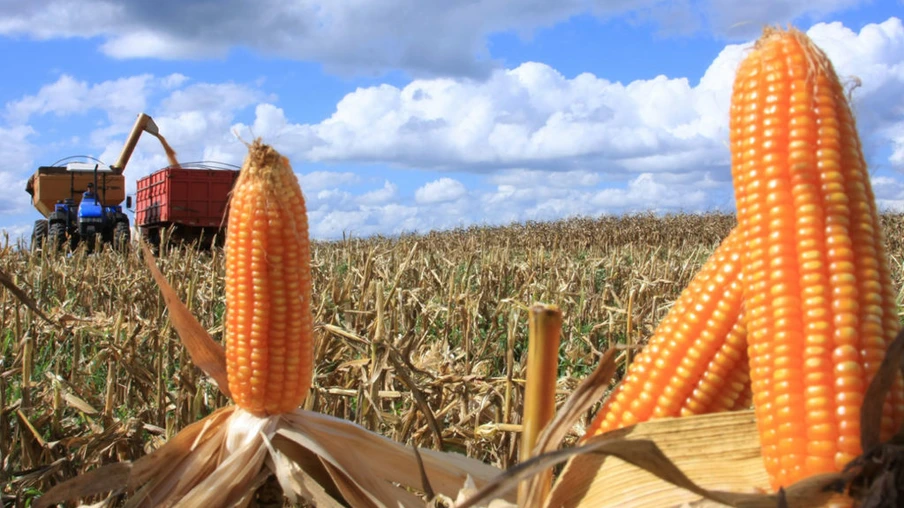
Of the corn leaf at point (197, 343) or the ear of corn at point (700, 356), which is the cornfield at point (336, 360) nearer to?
the ear of corn at point (700, 356)

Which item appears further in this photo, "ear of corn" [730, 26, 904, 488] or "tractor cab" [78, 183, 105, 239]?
"tractor cab" [78, 183, 105, 239]

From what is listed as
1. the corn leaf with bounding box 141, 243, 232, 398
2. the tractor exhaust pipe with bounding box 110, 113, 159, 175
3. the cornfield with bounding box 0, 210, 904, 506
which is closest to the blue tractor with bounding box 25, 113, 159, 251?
the tractor exhaust pipe with bounding box 110, 113, 159, 175

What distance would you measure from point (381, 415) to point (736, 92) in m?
2.84

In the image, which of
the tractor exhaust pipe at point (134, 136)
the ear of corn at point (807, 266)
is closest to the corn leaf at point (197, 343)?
the ear of corn at point (807, 266)

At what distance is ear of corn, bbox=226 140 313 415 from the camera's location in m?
2.85

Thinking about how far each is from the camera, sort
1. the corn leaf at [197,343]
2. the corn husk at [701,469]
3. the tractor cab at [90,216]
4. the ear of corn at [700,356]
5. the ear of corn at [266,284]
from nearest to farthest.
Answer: the corn husk at [701,469]
the ear of corn at [700,356]
the ear of corn at [266,284]
the corn leaf at [197,343]
the tractor cab at [90,216]

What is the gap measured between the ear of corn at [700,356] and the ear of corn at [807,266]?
0.14 meters

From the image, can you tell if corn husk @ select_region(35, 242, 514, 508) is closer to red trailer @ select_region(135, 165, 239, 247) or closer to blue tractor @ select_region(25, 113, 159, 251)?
blue tractor @ select_region(25, 113, 159, 251)

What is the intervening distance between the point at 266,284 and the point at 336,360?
3018mm

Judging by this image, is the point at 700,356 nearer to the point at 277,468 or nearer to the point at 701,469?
the point at 701,469

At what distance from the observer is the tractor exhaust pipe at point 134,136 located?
89.7 ft

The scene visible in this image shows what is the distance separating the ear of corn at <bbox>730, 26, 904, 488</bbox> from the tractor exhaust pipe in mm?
28374

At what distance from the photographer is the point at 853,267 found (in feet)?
4.52

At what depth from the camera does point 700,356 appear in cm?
160
